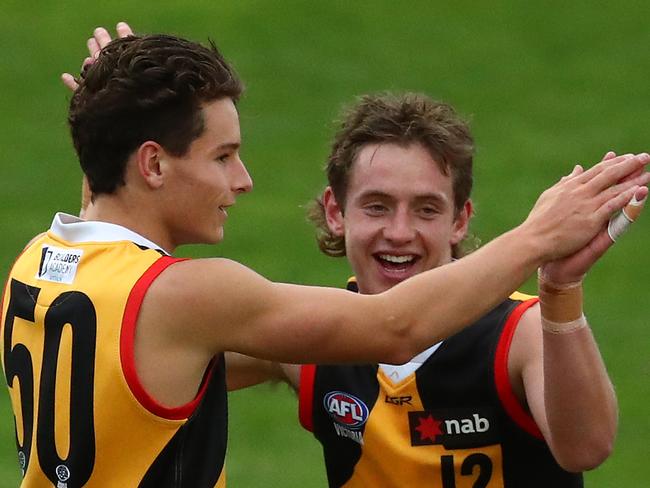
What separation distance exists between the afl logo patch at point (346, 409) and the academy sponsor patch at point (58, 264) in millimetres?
1143

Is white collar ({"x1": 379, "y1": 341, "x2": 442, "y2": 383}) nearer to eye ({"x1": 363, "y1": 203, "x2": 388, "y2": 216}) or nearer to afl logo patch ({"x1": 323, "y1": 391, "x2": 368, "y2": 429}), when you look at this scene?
afl logo patch ({"x1": 323, "y1": 391, "x2": 368, "y2": 429})

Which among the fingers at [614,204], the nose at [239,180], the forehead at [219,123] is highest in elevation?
the forehead at [219,123]

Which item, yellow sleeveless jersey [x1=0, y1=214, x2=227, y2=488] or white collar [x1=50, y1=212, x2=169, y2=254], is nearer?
yellow sleeveless jersey [x1=0, y1=214, x2=227, y2=488]

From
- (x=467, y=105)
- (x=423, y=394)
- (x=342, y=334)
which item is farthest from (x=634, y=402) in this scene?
(x=342, y=334)

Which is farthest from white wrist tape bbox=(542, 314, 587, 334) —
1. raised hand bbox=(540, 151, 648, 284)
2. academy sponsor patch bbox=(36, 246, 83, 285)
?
academy sponsor patch bbox=(36, 246, 83, 285)

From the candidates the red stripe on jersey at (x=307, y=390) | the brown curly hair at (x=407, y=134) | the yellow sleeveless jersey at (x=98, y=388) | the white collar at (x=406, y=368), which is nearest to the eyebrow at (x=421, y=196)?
the brown curly hair at (x=407, y=134)

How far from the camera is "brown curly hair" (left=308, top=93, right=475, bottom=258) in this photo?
19.6 ft

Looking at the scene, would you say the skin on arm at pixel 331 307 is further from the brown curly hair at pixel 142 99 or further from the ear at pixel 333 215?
the ear at pixel 333 215

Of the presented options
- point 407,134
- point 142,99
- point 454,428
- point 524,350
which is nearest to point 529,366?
point 524,350

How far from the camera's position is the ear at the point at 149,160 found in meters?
5.00

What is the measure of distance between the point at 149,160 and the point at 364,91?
975cm

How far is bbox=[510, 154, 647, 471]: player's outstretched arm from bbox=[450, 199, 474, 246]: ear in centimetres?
84

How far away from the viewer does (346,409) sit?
5723 mm

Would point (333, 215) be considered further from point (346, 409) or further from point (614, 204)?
point (614, 204)
